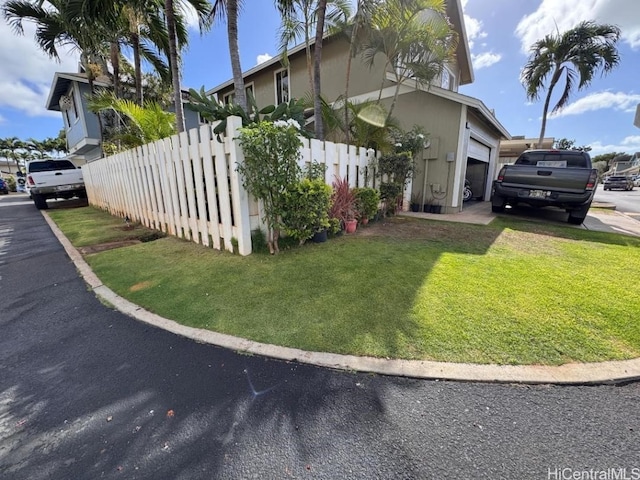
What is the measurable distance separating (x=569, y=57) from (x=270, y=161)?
17284mm

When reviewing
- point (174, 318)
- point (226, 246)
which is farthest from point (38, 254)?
point (174, 318)

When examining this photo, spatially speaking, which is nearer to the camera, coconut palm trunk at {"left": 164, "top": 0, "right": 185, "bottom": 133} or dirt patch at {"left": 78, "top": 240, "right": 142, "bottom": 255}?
dirt patch at {"left": 78, "top": 240, "right": 142, "bottom": 255}

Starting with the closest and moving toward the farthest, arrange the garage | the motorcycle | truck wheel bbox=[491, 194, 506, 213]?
1. truck wheel bbox=[491, 194, 506, 213]
2. the garage
3. the motorcycle

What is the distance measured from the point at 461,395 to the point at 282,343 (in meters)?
1.30

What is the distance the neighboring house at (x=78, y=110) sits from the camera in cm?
1405

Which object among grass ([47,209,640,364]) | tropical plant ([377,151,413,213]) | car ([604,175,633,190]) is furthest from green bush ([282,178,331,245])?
car ([604,175,633,190])

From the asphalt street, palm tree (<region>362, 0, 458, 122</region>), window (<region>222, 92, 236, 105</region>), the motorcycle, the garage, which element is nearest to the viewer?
the asphalt street

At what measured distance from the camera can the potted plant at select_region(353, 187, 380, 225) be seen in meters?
6.01

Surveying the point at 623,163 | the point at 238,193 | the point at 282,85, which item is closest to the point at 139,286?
the point at 238,193

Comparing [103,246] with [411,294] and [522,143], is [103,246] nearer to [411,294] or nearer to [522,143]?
[411,294]

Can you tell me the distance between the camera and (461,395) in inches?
67.1

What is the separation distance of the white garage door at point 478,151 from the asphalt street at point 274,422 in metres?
8.63

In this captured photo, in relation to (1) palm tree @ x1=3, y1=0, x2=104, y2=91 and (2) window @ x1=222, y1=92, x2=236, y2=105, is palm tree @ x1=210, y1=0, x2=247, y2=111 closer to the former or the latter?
(1) palm tree @ x1=3, y1=0, x2=104, y2=91

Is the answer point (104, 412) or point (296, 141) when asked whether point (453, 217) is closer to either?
point (296, 141)
